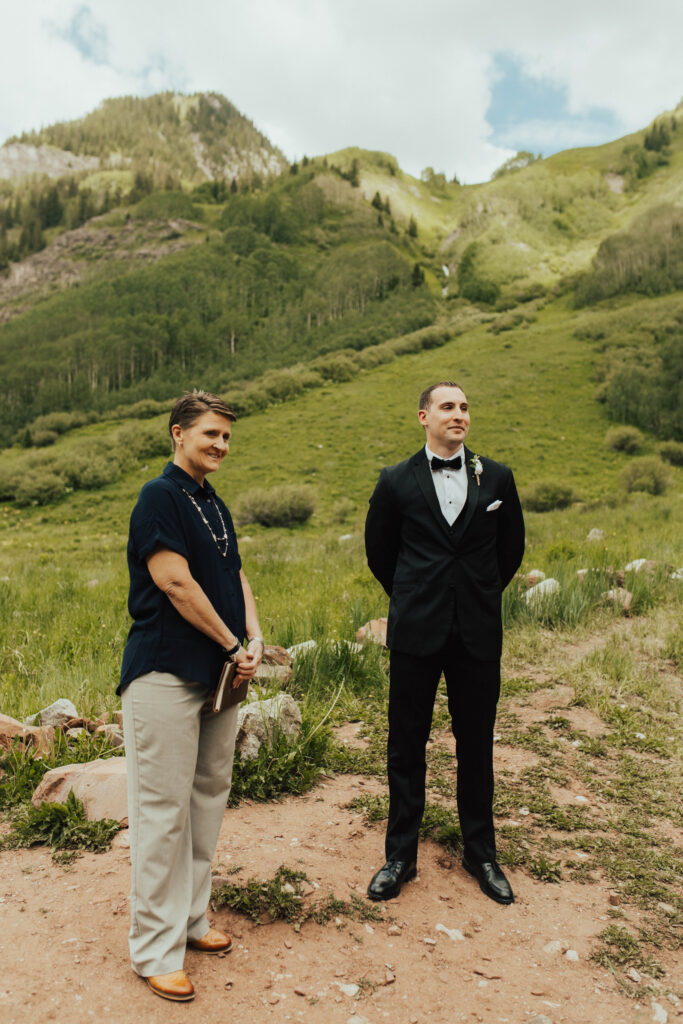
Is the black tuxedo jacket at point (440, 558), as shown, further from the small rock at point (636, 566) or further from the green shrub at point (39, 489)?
the green shrub at point (39, 489)

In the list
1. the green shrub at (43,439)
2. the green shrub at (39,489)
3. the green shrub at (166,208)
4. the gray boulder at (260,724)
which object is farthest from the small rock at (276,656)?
the green shrub at (166,208)

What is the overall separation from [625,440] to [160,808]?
133ft

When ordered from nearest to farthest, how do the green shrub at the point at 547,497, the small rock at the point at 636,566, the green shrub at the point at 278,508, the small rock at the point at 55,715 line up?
1. the small rock at the point at 55,715
2. the small rock at the point at 636,566
3. the green shrub at the point at 278,508
4. the green shrub at the point at 547,497

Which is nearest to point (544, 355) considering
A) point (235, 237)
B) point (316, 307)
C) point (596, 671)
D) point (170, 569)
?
point (316, 307)

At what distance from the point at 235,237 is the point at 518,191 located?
184 feet

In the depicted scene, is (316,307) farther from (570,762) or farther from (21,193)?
(21,193)

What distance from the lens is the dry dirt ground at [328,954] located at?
222 centimetres

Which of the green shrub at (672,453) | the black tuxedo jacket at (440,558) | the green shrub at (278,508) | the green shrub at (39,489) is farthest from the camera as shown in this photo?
the green shrub at (39,489)

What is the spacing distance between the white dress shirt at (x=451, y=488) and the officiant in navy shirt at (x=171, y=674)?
114 cm

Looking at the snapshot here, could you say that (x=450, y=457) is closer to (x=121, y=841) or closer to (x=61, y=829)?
(x=121, y=841)

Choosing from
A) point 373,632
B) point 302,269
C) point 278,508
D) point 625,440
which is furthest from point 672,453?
point 302,269

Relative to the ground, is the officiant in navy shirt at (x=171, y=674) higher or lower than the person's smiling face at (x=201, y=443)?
lower

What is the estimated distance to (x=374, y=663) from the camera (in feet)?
19.5

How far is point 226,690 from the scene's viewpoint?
2.35 m
